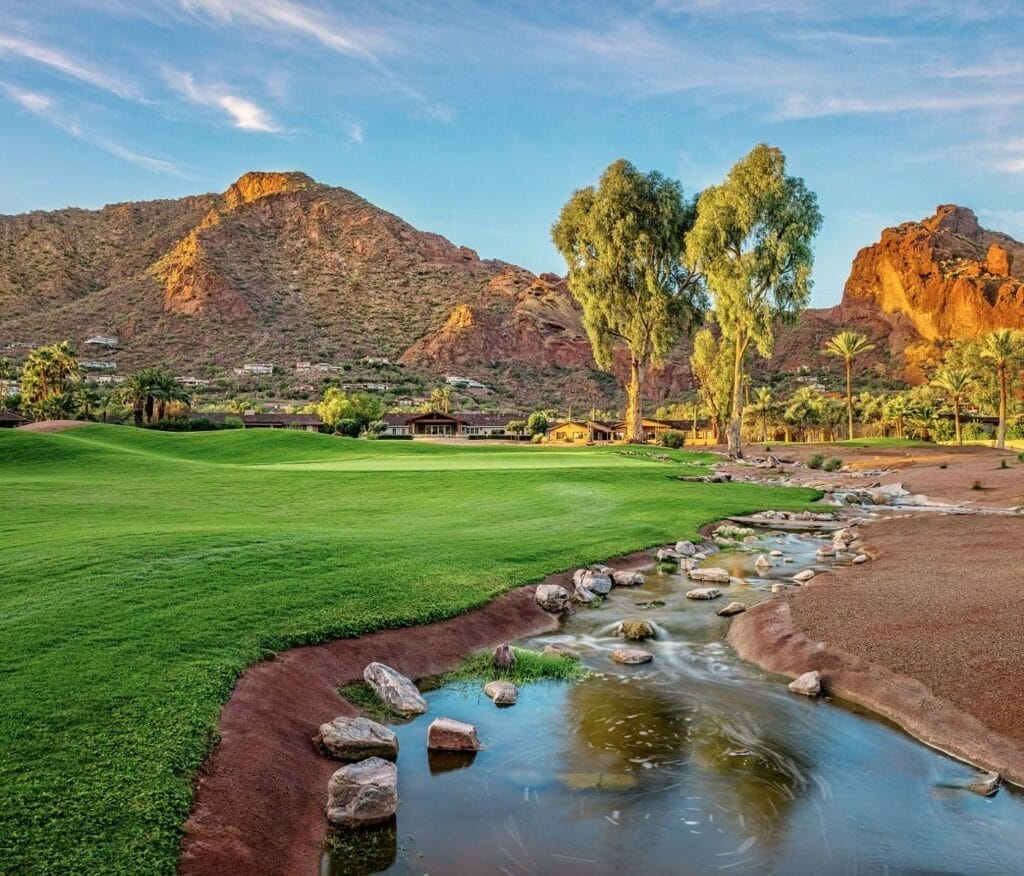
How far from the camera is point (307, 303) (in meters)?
162

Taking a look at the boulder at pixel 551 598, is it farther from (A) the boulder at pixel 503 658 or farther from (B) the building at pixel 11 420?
(B) the building at pixel 11 420

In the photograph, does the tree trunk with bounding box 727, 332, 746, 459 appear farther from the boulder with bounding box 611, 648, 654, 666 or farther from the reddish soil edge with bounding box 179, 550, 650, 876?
the reddish soil edge with bounding box 179, 550, 650, 876

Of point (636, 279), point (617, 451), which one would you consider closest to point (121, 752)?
point (617, 451)

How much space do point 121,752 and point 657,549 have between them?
14127mm

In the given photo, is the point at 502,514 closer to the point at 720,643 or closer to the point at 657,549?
the point at 657,549

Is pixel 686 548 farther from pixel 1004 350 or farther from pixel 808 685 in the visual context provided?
pixel 1004 350

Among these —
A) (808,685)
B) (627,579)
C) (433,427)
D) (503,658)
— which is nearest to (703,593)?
(627,579)

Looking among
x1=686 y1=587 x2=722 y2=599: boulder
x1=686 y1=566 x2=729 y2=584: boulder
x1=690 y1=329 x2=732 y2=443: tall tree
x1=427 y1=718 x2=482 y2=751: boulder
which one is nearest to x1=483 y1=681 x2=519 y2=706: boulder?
x1=427 y1=718 x2=482 y2=751: boulder

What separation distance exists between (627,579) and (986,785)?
8.89m

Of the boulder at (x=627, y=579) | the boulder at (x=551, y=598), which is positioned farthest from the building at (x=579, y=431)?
the boulder at (x=551, y=598)

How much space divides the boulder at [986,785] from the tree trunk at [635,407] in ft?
166

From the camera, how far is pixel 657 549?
61.1 feet

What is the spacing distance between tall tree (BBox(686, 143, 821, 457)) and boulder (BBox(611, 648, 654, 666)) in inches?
1561

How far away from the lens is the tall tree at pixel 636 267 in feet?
179
